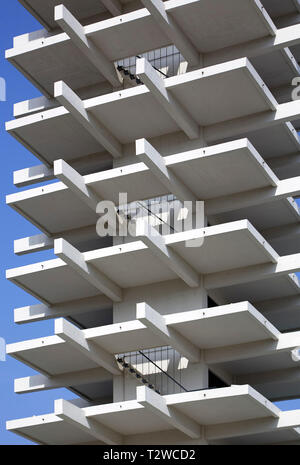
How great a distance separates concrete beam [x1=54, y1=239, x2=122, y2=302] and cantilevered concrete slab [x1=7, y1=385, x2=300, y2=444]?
408cm

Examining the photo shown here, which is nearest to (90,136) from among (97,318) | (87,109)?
(87,109)

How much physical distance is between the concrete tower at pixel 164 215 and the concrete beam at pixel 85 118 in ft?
0.22

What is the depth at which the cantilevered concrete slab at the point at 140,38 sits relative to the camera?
1795 inches

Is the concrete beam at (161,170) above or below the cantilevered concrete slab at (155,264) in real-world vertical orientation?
above

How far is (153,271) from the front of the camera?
47312 millimetres

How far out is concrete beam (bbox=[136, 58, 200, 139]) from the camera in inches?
1759

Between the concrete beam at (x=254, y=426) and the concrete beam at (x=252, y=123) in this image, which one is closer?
the concrete beam at (x=254, y=426)

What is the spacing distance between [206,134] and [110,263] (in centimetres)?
499

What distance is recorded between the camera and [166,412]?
145 feet

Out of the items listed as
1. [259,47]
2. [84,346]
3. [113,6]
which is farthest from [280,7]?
[84,346]

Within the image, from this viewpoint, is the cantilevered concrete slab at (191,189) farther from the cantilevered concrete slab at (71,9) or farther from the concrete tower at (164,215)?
the cantilevered concrete slab at (71,9)

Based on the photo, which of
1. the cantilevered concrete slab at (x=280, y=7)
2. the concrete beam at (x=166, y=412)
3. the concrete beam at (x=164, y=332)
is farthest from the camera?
the cantilevered concrete slab at (x=280, y=7)

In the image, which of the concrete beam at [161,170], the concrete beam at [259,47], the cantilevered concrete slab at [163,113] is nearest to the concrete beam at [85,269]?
the concrete beam at [161,170]

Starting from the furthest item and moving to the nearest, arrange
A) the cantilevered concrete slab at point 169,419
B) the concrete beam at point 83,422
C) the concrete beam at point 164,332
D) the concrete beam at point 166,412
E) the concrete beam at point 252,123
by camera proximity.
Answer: the concrete beam at point 252,123
the concrete beam at point 83,422
the cantilevered concrete slab at point 169,419
the concrete beam at point 164,332
the concrete beam at point 166,412
